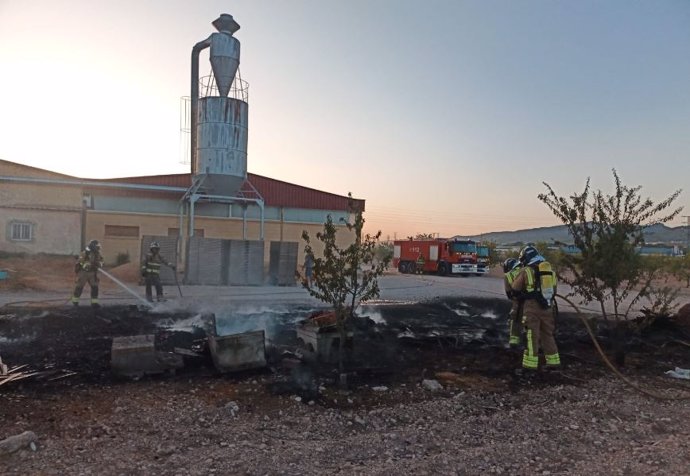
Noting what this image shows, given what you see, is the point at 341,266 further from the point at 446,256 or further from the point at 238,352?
the point at 446,256

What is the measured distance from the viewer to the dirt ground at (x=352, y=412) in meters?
3.93

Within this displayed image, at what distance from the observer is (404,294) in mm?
18453

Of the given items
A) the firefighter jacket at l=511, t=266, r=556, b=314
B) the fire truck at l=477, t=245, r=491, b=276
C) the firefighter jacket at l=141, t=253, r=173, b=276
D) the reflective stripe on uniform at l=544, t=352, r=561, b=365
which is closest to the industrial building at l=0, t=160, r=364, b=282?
the firefighter jacket at l=141, t=253, r=173, b=276

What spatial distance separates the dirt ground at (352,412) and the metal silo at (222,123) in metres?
14.4

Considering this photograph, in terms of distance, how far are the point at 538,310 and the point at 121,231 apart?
25034 millimetres

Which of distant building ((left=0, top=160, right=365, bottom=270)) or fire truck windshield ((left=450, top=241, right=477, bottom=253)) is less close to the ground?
distant building ((left=0, top=160, right=365, bottom=270))

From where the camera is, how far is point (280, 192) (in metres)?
30.8

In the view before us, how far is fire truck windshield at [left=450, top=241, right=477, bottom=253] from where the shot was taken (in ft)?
96.5

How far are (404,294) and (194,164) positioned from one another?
1189 cm

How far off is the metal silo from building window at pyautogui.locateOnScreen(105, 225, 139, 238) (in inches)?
269

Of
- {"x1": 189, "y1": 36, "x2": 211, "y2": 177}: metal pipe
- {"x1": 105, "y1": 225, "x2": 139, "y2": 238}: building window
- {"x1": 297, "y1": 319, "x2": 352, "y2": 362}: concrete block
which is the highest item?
{"x1": 189, "y1": 36, "x2": 211, "y2": 177}: metal pipe

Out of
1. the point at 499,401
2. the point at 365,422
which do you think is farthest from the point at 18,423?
the point at 499,401

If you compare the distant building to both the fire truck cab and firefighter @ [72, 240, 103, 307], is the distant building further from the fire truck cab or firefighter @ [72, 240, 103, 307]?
firefighter @ [72, 240, 103, 307]

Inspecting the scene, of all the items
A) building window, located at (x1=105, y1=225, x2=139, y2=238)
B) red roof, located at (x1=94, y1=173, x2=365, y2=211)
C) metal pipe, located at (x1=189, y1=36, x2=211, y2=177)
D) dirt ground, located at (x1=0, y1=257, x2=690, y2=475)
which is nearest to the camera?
dirt ground, located at (x1=0, y1=257, x2=690, y2=475)
